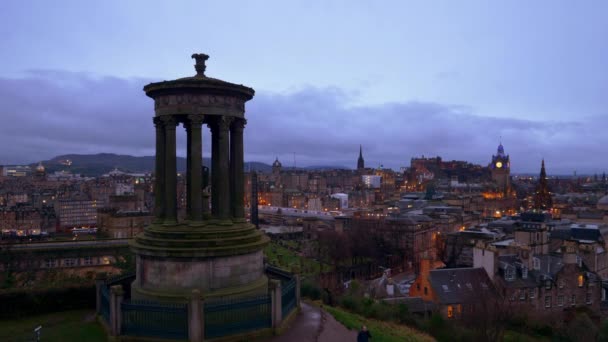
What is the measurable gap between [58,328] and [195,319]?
17.5 ft

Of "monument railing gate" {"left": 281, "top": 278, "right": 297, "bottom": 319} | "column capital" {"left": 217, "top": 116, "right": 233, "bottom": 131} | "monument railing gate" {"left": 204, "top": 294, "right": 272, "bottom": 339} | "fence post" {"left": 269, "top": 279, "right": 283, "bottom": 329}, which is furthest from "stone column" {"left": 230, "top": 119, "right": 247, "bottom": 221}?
"monument railing gate" {"left": 204, "top": 294, "right": 272, "bottom": 339}

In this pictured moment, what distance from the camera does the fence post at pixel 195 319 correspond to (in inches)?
495

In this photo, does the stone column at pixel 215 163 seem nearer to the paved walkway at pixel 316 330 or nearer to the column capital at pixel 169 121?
the column capital at pixel 169 121

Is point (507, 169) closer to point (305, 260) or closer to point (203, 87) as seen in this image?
point (305, 260)

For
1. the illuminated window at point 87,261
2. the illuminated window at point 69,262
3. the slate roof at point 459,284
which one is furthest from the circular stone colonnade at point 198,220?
the illuminated window at point 69,262

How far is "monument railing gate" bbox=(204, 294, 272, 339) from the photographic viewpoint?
12906mm

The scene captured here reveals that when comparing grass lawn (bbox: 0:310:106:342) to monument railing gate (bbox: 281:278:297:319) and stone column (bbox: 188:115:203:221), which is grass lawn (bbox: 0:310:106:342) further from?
monument railing gate (bbox: 281:278:297:319)

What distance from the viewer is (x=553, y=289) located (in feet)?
123

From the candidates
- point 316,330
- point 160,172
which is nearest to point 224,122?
point 160,172

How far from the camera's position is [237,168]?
55.1ft

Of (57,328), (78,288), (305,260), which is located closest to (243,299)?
(57,328)

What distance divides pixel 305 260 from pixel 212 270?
48.6 meters

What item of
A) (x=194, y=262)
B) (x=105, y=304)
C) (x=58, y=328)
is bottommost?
(x=58, y=328)

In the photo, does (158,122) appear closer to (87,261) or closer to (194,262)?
(194,262)
